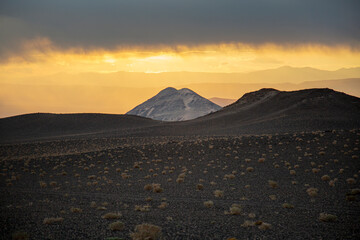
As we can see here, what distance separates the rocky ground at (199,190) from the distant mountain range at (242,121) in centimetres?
1278

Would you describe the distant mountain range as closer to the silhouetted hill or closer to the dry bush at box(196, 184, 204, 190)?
the silhouetted hill

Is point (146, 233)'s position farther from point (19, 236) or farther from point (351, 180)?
point (351, 180)

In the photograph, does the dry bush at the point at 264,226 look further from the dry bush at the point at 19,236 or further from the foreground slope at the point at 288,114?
the foreground slope at the point at 288,114

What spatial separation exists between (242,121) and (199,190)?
42.6m

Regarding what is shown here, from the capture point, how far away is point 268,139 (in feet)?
113

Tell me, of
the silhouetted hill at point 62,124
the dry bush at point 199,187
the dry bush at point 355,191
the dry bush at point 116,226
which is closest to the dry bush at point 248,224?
the dry bush at point 116,226

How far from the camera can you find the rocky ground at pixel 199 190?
35.8ft

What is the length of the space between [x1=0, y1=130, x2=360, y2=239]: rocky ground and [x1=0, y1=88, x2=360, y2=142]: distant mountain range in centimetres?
1278

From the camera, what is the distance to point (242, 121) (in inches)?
2345

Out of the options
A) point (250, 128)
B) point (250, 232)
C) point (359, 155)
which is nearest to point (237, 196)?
point (250, 232)

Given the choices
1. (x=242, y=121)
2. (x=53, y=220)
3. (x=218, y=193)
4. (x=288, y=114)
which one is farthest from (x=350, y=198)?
(x=242, y=121)

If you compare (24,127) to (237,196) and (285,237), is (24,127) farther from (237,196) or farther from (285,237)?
(285,237)

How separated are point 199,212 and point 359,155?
1853cm

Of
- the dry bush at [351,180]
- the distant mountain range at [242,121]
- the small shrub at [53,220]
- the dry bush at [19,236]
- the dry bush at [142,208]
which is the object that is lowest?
the dry bush at [142,208]
